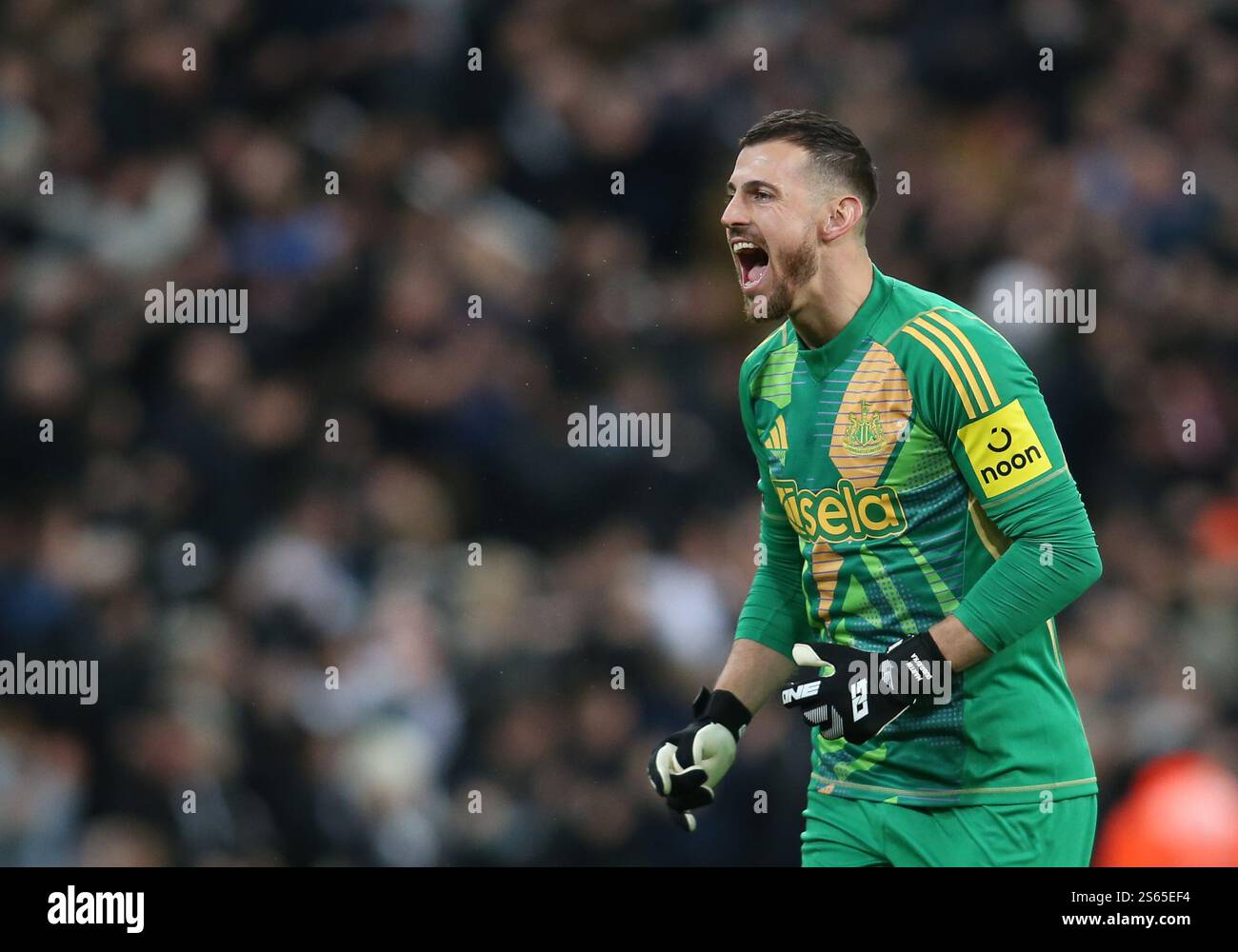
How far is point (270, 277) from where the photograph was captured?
20.2 feet

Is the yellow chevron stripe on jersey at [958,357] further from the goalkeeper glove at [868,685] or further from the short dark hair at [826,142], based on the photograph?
the goalkeeper glove at [868,685]

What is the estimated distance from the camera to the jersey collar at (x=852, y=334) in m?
3.21

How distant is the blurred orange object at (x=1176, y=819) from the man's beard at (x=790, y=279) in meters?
2.46

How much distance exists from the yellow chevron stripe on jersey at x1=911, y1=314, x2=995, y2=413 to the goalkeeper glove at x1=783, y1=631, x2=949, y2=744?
1.44ft

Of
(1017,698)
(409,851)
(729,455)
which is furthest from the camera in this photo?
(729,455)

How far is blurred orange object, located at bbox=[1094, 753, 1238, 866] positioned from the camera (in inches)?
194

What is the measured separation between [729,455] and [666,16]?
1.80 metres

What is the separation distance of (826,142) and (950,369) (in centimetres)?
59

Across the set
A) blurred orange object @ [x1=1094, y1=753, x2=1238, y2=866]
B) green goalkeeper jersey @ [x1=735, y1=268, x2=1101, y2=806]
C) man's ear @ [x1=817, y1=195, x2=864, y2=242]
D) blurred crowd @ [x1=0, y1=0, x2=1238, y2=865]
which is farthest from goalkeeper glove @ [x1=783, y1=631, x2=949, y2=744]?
blurred crowd @ [x1=0, y1=0, x2=1238, y2=865]

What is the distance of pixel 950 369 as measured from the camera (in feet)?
9.89
